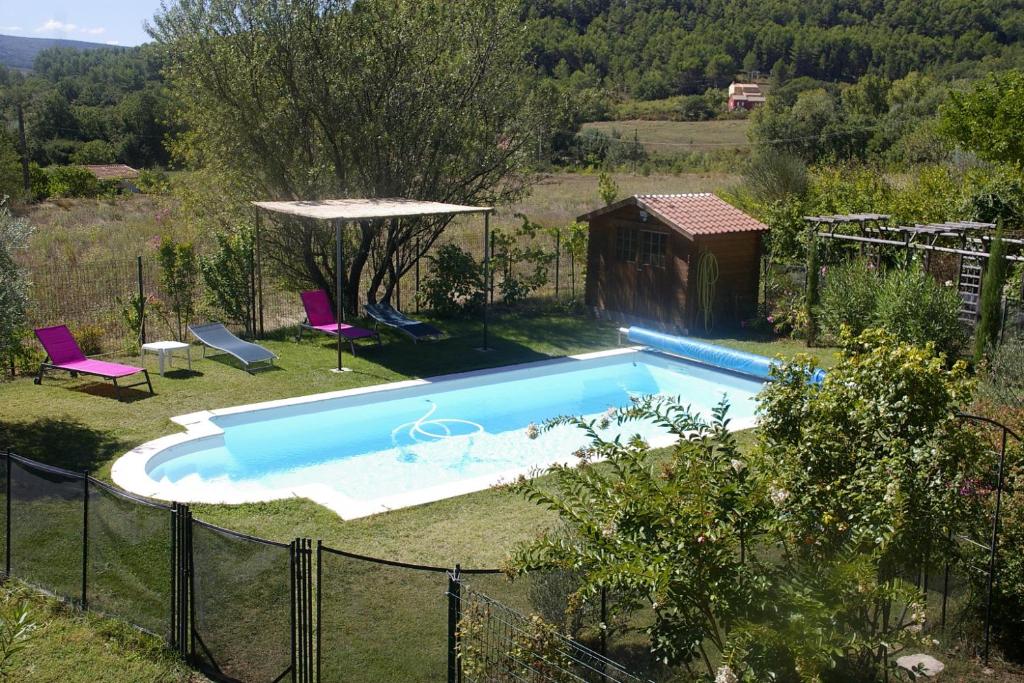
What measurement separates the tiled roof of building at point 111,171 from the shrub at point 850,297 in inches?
1501

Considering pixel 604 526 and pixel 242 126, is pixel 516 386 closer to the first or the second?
pixel 242 126

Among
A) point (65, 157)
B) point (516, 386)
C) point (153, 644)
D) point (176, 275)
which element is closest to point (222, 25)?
point (176, 275)

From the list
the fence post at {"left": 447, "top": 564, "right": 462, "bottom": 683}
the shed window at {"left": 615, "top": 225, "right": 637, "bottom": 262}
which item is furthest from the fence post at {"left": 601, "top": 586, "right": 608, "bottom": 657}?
the shed window at {"left": 615, "top": 225, "right": 637, "bottom": 262}

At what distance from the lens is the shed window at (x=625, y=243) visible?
63.6 ft

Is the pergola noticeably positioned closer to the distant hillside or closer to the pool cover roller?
the pool cover roller

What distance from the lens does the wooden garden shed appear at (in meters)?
18.3

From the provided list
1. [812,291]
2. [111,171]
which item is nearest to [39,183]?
[111,171]

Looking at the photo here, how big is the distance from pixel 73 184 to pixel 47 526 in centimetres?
3813

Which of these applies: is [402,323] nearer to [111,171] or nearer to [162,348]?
[162,348]

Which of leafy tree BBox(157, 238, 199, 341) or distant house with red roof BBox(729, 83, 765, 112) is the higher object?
distant house with red roof BBox(729, 83, 765, 112)

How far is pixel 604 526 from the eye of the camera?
5473 mm

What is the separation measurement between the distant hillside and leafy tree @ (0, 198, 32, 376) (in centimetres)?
8722

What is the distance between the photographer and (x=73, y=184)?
41812 mm

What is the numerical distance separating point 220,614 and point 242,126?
1252 centimetres
